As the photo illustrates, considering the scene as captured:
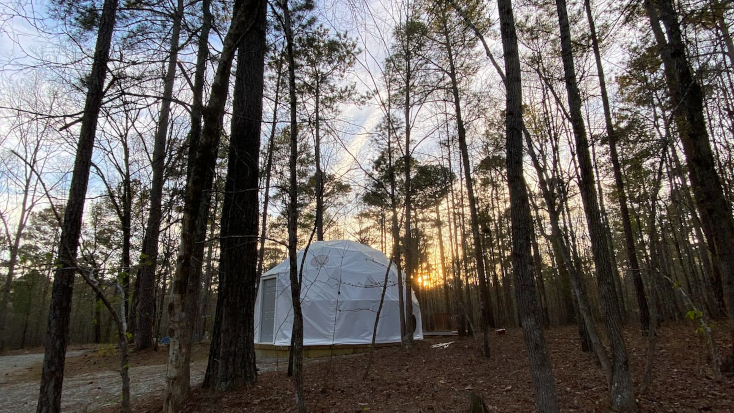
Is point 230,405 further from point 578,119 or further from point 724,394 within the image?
point 724,394

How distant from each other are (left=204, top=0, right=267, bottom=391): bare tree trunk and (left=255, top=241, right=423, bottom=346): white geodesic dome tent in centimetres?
440

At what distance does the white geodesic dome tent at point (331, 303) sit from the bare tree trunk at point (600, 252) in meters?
6.34

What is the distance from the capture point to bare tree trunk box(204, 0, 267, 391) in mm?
4660

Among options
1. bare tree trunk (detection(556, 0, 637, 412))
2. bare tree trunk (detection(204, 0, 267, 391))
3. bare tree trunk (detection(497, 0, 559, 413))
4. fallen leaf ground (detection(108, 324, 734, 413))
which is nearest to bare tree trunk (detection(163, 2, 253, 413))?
bare tree trunk (detection(204, 0, 267, 391))

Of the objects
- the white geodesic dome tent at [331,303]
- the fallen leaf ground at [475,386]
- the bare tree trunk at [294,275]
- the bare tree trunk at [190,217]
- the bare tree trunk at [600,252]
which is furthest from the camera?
the white geodesic dome tent at [331,303]

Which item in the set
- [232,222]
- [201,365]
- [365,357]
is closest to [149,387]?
[201,365]

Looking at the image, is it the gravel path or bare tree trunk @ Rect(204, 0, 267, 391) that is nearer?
bare tree trunk @ Rect(204, 0, 267, 391)

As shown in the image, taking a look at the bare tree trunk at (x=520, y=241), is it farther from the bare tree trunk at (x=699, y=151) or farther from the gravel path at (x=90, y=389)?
the gravel path at (x=90, y=389)

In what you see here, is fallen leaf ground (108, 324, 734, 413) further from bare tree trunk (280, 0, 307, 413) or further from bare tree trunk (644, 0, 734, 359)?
bare tree trunk (280, 0, 307, 413)

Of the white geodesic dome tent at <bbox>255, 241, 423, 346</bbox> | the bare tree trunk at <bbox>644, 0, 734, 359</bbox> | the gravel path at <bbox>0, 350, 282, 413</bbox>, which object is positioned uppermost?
the bare tree trunk at <bbox>644, 0, 734, 359</bbox>

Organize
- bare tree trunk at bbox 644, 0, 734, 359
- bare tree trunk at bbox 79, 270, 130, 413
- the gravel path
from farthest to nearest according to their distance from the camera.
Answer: the gravel path → bare tree trunk at bbox 644, 0, 734, 359 → bare tree trunk at bbox 79, 270, 130, 413

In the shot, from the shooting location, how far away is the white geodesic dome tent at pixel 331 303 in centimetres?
981

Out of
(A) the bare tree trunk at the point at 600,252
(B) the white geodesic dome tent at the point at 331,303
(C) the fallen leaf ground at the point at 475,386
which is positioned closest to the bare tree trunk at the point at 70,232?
(C) the fallen leaf ground at the point at 475,386

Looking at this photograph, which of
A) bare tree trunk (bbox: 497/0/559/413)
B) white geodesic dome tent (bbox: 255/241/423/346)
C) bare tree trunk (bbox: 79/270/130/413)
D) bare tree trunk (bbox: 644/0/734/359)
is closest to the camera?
bare tree trunk (bbox: 497/0/559/413)
